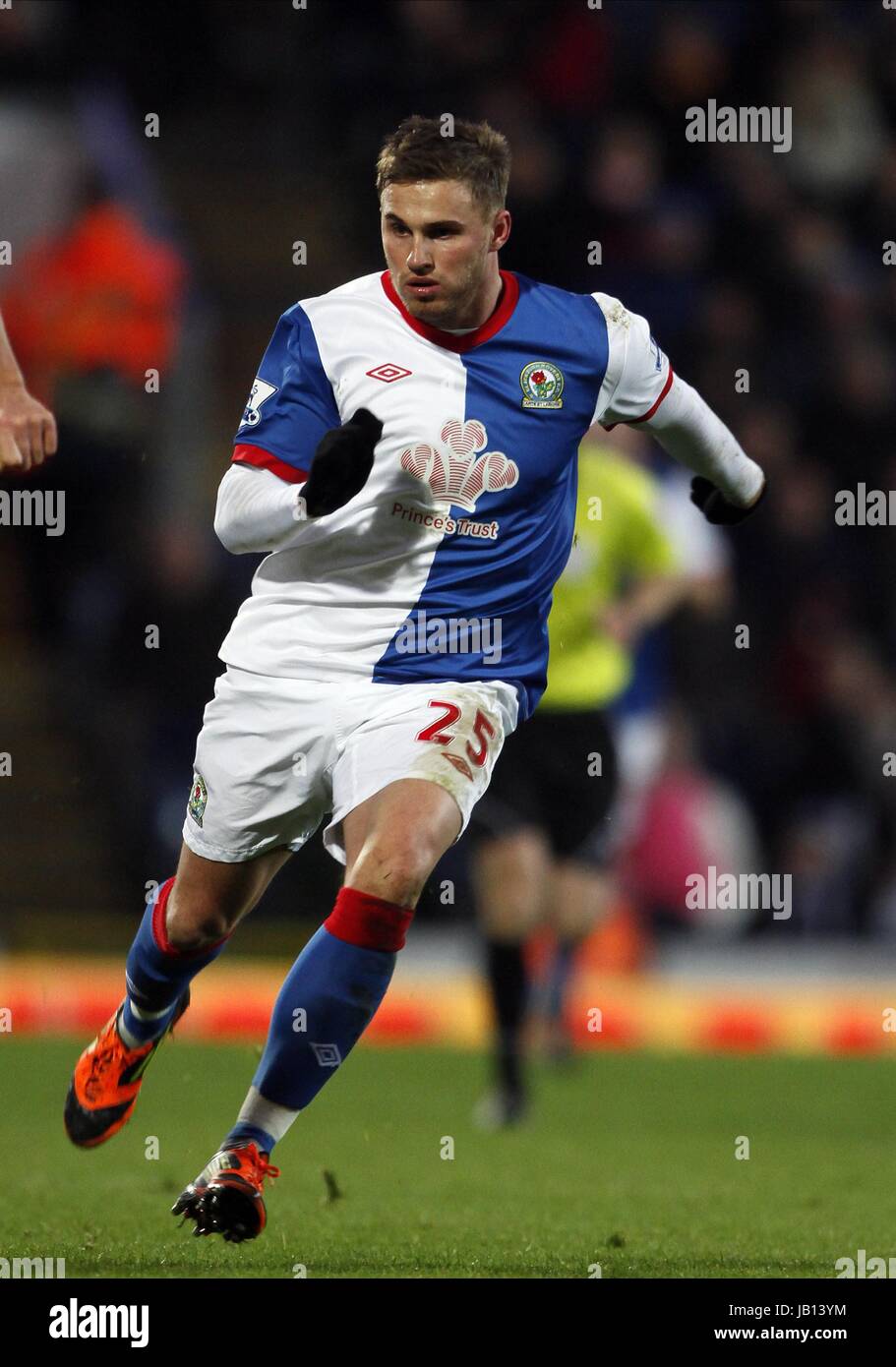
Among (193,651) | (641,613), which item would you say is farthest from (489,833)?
(193,651)

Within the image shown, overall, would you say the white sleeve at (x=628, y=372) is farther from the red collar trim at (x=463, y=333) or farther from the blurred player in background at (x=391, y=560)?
the red collar trim at (x=463, y=333)

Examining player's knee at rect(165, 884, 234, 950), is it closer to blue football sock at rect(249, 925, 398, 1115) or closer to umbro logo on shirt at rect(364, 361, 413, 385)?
blue football sock at rect(249, 925, 398, 1115)

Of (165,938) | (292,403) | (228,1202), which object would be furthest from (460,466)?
(228,1202)

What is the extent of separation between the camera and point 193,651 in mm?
10555

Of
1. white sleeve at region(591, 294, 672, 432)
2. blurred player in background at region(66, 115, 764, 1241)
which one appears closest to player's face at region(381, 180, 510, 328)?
blurred player in background at region(66, 115, 764, 1241)

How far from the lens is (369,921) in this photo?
4805 millimetres

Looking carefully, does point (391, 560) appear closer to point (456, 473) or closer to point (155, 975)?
point (456, 473)

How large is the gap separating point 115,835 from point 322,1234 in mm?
6850

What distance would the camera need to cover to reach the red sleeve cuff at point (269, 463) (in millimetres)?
5062

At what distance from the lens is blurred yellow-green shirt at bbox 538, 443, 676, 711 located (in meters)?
8.42

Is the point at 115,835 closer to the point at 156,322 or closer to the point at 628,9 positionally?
the point at 156,322

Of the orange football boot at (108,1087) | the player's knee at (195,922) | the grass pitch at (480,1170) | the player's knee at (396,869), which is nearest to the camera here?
the player's knee at (396,869)

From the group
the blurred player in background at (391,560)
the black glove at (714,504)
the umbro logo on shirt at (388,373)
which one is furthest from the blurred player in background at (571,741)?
the umbro logo on shirt at (388,373)

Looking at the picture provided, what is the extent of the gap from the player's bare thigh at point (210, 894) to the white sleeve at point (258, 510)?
0.74 metres
